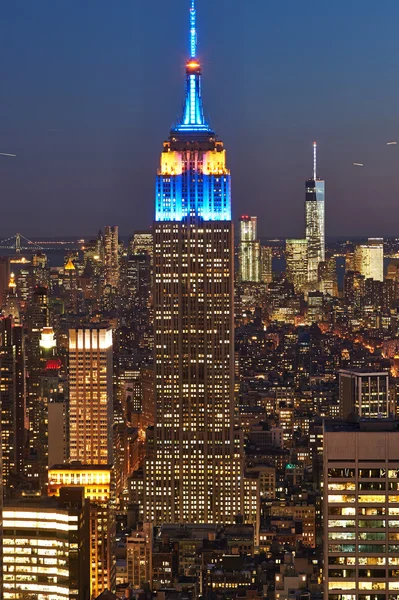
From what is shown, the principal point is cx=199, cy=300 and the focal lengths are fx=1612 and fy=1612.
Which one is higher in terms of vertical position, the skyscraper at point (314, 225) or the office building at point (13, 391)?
the skyscraper at point (314, 225)

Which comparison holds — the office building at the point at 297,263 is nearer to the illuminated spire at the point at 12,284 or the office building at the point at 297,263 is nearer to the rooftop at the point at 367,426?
the illuminated spire at the point at 12,284

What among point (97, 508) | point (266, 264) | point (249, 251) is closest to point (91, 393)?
point (249, 251)

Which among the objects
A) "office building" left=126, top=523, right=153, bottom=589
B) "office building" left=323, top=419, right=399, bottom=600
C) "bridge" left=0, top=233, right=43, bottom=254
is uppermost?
"bridge" left=0, top=233, right=43, bottom=254

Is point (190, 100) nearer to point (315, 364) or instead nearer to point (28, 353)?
point (28, 353)

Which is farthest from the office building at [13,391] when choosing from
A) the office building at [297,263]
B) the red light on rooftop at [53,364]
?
the office building at [297,263]

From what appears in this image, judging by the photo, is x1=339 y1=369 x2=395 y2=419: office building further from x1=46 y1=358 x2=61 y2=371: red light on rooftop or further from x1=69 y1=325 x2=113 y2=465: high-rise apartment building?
x1=46 y1=358 x2=61 y2=371: red light on rooftop

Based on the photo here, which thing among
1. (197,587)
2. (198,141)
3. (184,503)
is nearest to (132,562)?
(197,587)

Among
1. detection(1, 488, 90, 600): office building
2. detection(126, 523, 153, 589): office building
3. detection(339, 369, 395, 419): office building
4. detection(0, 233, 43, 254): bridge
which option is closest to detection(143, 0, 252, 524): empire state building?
detection(339, 369, 395, 419): office building
